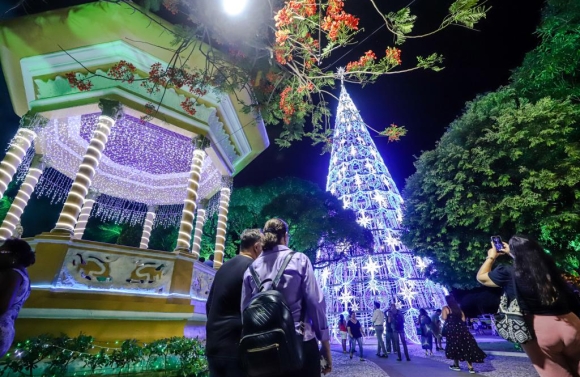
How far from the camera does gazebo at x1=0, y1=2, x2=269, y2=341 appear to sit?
5219mm

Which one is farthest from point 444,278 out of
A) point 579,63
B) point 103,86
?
point 103,86

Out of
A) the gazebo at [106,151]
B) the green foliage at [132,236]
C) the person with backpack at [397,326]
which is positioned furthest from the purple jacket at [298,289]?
the green foliage at [132,236]

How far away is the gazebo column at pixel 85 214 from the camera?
10.1 m

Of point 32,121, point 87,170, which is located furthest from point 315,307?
point 32,121

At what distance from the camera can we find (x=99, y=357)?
163 inches

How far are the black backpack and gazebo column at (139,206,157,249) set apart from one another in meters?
11.0

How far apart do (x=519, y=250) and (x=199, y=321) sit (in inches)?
250

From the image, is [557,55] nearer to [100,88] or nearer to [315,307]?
[315,307]

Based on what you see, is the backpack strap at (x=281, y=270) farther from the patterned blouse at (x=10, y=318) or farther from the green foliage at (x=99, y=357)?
the green foliage at (x=99, y=357)

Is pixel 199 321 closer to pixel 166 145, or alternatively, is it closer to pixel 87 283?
pixel 87 283

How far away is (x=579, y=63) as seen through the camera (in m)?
9.98

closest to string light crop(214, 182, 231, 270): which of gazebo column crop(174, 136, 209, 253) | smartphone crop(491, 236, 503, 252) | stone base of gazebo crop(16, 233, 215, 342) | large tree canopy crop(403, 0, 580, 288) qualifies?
gazebo column crop(174, 136, 209, 253)

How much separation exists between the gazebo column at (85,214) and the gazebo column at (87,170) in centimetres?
484

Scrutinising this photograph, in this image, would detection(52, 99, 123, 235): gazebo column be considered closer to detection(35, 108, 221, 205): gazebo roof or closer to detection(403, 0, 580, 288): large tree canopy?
detection(35, 108, 221, 205): gazebo roof
